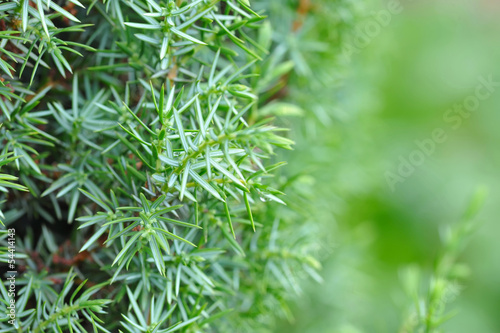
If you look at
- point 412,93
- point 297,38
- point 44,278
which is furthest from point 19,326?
point 412,93

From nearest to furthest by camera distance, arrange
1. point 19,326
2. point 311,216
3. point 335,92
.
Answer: point 19,326
point 311,216
point 335,92

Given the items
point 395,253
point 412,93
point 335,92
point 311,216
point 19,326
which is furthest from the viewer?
point 412,93

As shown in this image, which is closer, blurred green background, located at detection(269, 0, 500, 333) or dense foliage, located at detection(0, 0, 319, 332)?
dense foliage, located at detection(0, 0, 319, 332)

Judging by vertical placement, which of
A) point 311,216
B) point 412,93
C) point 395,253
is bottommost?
point 395,253

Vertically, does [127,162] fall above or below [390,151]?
above

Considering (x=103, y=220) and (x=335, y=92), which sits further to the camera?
(x=335, y=92)

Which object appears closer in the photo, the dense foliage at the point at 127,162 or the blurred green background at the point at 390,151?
the dense foliage at the point at 127,162

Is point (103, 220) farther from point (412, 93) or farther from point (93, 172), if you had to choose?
point (412, 93)

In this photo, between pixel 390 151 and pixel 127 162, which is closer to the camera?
pixel 127 162
